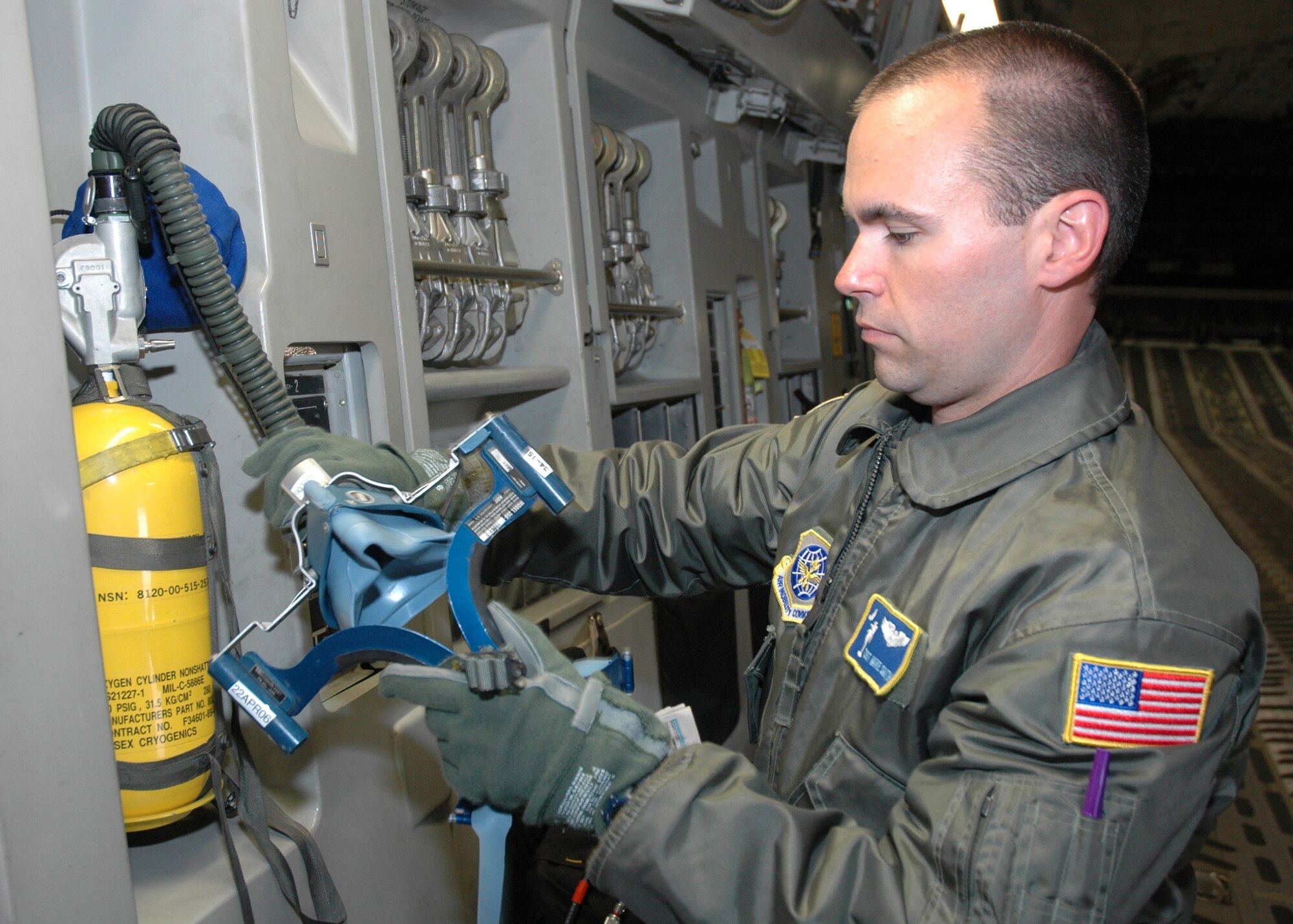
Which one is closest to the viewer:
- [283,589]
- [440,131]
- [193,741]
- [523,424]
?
[193,741]

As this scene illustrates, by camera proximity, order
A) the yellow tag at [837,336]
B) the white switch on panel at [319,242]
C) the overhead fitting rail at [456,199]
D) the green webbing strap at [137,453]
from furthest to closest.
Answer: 1. the yellow tag at [837,336]
2. the overhead fitting rail at [456,199]
3. the white switch on panel at [319,242]
4. the green webbing strap at [137,453]

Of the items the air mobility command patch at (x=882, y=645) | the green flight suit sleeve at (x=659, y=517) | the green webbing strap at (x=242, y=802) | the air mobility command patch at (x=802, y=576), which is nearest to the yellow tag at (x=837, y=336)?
the green flight suit sleeve at (x=659, y=517)

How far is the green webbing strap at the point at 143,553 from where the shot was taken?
1.12m

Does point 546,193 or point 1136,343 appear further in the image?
point 1136,343

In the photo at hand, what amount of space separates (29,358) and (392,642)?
1.55ft

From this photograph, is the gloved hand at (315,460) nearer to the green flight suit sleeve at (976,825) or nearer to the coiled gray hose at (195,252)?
the coiled gray hose at (195,252)

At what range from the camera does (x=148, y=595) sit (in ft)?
3.76

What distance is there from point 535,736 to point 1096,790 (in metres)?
0.56

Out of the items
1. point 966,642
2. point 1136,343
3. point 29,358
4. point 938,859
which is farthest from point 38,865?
point 1136,343

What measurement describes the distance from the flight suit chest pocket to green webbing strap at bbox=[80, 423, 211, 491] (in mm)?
909

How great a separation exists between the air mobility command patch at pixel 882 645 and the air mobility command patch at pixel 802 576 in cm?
15

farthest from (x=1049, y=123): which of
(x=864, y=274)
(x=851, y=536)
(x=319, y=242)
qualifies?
(x=319, y=242)

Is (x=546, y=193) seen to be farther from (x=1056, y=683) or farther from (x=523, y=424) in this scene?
(x=1056, y=683)

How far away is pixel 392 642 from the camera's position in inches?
41.8
